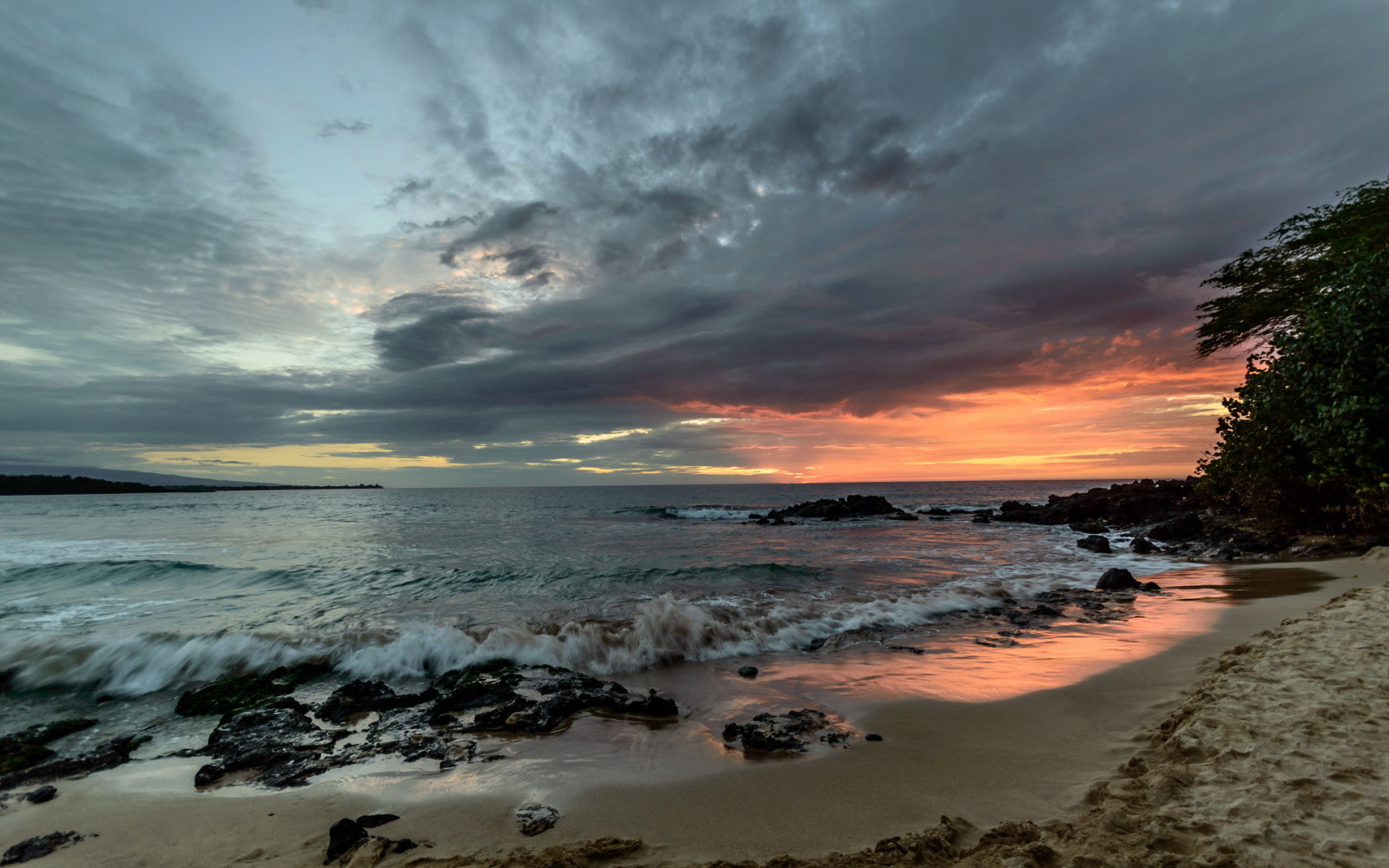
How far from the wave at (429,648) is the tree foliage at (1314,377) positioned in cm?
979

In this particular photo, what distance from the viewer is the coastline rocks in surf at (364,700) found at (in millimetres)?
6004

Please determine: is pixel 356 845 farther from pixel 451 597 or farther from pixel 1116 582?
pixel 1116 582

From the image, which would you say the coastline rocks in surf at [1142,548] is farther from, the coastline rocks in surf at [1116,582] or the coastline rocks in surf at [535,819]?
the coastline rocks in surf at [535,819]

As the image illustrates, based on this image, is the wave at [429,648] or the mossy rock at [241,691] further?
the wave at [429,648]

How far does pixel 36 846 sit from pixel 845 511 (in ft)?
138

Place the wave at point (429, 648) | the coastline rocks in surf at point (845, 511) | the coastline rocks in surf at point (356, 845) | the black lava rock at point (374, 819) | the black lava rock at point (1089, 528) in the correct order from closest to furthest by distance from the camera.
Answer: the coastline rocks in surf at point (356, 845) → the black lava rock at point (374, 819) → the wave at point (429, 648) → the black lava rock at point (1089, 528) → the coastline rocks in surf at point (845, 511)

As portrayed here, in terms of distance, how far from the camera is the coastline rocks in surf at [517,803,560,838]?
11.7 ft

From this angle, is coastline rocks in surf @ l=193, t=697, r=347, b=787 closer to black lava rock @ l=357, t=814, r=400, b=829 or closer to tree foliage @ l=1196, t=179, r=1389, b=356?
black lava rock @ l=357, t=814, r=400, b=829

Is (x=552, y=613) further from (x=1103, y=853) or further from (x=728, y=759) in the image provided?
(x=1103, y=853)

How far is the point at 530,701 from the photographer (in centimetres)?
605

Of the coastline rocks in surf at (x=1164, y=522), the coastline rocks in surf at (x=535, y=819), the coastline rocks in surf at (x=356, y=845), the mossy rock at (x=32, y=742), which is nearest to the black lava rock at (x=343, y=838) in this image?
the coastline rocks in surf at (x=356, y=845)

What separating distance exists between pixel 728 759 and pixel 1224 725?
3.69 metres

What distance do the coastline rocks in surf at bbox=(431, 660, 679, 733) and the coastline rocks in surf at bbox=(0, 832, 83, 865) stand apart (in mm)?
2515

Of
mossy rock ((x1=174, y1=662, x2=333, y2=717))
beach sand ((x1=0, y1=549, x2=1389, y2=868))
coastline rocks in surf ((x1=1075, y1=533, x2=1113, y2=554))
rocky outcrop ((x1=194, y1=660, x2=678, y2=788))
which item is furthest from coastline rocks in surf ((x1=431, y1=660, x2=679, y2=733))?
coastline rocks in surf ((x1=1075, y1=533, x2=1113, y2=554))
